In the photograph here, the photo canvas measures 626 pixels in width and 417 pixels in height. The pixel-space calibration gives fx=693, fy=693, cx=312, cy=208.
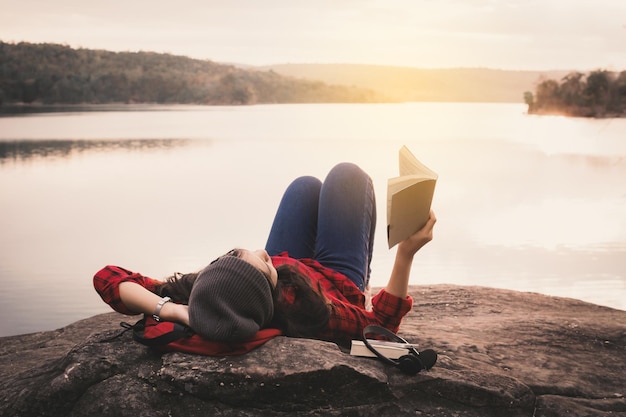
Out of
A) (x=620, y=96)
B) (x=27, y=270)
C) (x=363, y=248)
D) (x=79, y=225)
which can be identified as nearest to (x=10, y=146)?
(x=79, y=225)

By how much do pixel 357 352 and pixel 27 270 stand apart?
4698 mm

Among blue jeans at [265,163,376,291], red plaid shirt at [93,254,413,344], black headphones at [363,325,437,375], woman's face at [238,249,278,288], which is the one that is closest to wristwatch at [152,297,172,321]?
red plaid shirt at [93,254,413,344]

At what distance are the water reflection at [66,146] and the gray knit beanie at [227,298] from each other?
12.8 metres

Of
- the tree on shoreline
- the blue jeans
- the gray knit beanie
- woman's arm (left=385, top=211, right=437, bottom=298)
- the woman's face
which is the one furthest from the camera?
the tree on shoreline

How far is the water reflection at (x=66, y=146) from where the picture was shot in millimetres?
15055

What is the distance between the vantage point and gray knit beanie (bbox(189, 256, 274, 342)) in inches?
86.0

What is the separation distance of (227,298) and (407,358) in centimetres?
68

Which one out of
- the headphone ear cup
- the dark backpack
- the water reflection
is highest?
the dark backpack

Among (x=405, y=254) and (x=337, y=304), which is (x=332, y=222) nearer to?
(x=337, y=304)

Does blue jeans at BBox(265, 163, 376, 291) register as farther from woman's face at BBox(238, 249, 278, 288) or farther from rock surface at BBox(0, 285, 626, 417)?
woman's face at BBox(238, 249, 278, 288)

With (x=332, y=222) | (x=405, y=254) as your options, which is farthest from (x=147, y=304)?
(x=332, y=222)

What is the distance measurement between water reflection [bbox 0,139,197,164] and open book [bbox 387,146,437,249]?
13.0m

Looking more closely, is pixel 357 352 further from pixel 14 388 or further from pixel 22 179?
pixel 22 179

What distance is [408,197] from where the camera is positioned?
2.25m
